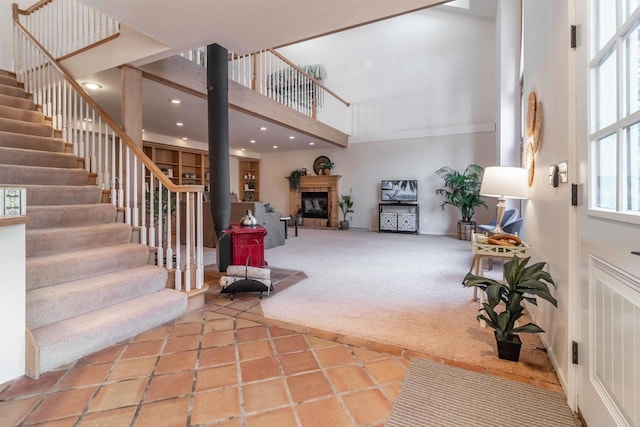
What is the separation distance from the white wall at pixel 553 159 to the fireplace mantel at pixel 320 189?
6.81m

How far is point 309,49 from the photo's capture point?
9625 millimetres

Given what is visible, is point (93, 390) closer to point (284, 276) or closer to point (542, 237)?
point (284, 276)

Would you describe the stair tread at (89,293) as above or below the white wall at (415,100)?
below

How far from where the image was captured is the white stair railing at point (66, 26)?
3498 millimetres

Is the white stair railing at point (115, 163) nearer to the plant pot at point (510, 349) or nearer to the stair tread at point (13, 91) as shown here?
the stair tread at point (13, 91)

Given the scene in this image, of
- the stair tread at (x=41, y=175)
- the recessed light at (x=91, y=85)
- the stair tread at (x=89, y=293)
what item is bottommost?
the stair tread at (x=89, y=293)

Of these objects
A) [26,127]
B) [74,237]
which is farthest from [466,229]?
[26,127]

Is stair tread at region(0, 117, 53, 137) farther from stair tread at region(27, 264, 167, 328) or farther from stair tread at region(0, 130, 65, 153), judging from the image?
stair tread at region(27, 264, 167, 328)

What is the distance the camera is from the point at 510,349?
1.82 metres

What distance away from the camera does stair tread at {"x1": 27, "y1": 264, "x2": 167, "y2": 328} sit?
1853 mm

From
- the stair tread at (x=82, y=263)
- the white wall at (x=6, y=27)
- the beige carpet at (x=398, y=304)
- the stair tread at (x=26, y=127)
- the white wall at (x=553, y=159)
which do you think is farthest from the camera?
the white wall at (x=6, y=27)

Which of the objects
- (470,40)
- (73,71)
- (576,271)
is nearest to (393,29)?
(470,40)

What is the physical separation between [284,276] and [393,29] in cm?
805

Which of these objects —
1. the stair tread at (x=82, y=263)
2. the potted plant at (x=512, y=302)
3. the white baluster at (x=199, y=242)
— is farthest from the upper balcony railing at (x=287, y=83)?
the potted plant at (x=512, y=302)
